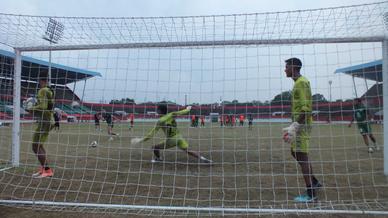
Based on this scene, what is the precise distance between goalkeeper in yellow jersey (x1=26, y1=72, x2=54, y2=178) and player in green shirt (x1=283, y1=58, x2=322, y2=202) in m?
4.54

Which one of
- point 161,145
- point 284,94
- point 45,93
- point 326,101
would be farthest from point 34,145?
point 326,101

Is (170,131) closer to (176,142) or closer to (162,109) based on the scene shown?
(176,142)

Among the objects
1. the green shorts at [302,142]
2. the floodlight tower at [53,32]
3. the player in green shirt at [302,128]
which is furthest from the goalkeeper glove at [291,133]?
the floodlight tower at [53,32]

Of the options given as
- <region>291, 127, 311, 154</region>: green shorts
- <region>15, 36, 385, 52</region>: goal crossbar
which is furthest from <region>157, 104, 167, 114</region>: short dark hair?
<region>291, 127, 311, 154</region>: green shorts

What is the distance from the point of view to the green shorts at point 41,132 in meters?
6.83

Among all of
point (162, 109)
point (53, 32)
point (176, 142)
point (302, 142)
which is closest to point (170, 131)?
point (176, 142)

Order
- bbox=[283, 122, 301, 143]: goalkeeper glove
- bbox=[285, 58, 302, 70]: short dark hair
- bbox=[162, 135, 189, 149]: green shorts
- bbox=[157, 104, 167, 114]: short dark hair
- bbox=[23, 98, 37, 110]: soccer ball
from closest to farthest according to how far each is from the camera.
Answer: bbox=[283, 122, 301, 143]: goalkeeper glove, bbox=[285, 58, 302, 70]: short dark hair, bbox=[23, 98, 37, 110]: soccer ball, bbox=[157, 104, 167, 114]: short dark hair, bbox=[162, 135, 189, 149]: green shorts

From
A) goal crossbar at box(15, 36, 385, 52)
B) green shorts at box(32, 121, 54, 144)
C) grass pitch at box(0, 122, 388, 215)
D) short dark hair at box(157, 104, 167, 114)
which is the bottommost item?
grass pitch at box(0, 122, 388, 215)

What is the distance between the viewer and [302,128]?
5359 mm

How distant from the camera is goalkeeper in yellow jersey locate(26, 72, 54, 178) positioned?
685 cm

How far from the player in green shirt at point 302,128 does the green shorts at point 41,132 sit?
14.8 feet

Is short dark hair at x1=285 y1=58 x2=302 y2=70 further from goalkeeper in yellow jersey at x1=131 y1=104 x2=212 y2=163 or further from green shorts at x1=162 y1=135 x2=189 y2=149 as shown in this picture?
green shorts at x1=162 y1=135 x2=189 y2=149

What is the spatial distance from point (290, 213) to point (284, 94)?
6.59 ft

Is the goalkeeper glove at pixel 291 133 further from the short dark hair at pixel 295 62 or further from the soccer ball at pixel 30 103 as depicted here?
the soccer ball at pixel 30 103
